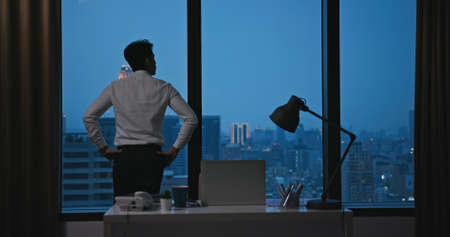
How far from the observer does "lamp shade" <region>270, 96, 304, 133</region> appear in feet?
8.04

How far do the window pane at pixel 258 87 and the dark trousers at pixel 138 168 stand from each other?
30.0 inches

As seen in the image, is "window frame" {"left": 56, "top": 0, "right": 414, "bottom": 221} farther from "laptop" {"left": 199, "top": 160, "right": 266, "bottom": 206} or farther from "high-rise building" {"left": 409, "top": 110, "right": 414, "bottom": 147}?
"laptop" {"left": 199, "top": 160, "right": 266, "bottom": 206}

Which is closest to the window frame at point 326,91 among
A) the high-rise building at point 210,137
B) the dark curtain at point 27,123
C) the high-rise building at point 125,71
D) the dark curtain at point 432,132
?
the high-rise building at point 210,137

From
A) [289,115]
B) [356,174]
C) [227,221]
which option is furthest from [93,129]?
[356,174]

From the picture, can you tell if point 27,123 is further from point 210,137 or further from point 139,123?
point 210,137

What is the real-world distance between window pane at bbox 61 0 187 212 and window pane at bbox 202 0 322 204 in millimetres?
298

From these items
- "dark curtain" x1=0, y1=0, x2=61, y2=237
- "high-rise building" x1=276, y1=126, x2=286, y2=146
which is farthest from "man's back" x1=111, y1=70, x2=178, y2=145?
"high-rise building" x1=276, y1=126, x2=286, y2=146

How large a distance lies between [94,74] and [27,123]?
576 millimetres

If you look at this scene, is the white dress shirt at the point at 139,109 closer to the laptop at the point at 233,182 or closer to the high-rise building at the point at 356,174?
the laptop at the point at 233,182

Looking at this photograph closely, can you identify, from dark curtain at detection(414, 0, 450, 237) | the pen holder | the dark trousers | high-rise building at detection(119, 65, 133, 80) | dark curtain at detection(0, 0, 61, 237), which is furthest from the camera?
high-rise building at detection(119, 65, 133, 80)

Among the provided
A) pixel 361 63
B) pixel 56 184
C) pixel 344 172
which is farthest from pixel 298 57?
pixel 56 184

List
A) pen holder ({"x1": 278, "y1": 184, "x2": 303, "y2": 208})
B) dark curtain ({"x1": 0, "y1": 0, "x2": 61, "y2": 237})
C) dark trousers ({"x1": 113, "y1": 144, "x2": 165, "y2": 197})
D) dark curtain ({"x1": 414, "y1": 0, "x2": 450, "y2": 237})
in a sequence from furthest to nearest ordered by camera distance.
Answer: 1. dark curtain ({"x1": 414, "y1": 0, "x2": 450, "y2": 237})
2. dark curtain ({"x1": 0, "y1": 0, "x2": 61, "y2": 237})
3. dark trousers ({"x1": 113, "y1": 144, "x2": 165, "y2": 197})
4. pen holder ({"x1": 278, "y1": 184, "x2": 303, "y2": 208})

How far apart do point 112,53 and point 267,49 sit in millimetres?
1147

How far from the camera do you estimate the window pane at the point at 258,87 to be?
3.47 meters
